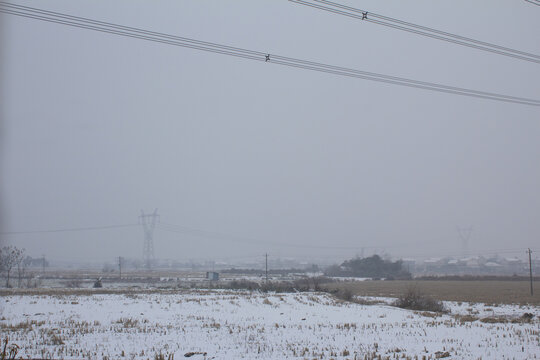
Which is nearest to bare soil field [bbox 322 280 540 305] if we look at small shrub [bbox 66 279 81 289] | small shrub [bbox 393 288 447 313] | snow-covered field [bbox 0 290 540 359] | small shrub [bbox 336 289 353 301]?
small shrub [bbox 393 288 447 313]

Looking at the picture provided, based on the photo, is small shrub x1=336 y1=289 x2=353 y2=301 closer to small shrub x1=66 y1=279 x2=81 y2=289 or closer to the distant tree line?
small shrub x1=66 y1=279 x2=81 y2=289

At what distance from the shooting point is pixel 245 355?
50.4 feet

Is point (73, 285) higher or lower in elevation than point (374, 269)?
higher

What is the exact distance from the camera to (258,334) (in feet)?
67.4

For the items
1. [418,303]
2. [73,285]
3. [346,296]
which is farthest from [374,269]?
[418,303]

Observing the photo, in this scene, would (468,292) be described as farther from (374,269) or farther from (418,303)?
(374,269)

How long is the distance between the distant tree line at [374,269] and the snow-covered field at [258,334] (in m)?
93.7

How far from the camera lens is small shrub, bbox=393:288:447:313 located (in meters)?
36.3

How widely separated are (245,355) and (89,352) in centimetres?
521

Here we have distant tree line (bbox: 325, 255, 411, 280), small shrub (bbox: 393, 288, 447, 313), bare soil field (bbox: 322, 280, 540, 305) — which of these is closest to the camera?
small shrub (bbox: 393, 288, 447, 313)

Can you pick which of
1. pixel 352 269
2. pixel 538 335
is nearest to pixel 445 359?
A: pixel 538 335

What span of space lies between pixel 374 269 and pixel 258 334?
11431cm

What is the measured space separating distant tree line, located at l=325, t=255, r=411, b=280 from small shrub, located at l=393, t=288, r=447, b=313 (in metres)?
82.9

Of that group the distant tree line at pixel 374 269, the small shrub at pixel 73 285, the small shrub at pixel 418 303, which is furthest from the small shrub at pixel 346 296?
the distant tree line at pixel 374 269
